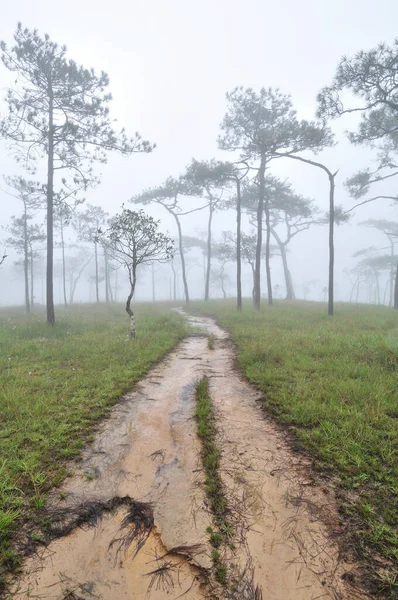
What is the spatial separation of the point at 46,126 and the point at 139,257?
8.55 metres

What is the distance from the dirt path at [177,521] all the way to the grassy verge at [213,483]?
0.08 meters

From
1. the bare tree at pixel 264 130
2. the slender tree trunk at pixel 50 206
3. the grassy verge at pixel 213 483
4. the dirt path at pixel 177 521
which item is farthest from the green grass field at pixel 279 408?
the bare tree at pixel 264 130

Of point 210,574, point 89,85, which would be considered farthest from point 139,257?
point 210,574

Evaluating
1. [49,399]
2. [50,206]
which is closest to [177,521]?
[49,399]

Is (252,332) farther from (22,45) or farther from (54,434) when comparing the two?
(22,45)

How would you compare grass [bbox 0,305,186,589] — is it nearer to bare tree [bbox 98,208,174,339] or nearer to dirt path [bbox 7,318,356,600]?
dirt path [bbox 7,318,356,600]

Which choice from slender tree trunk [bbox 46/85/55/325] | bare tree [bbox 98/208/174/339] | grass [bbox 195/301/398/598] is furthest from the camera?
slender tree trunk [bbox 46/85/55/325]

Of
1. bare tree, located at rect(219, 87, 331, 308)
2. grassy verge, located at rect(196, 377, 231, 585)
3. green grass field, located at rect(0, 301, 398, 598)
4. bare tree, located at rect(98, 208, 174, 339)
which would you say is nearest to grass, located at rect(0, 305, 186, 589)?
green grass field, located at rect(0, 301, 398, 598)

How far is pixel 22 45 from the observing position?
11.8m

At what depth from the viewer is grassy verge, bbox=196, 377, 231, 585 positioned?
7.30ft

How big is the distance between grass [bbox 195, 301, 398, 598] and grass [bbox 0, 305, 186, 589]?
10.0 feet

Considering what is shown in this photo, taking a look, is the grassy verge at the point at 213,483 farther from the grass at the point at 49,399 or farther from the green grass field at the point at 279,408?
the grass at the point at 49,399

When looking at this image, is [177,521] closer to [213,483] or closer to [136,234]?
[213,483]

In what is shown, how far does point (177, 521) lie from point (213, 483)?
59cm
